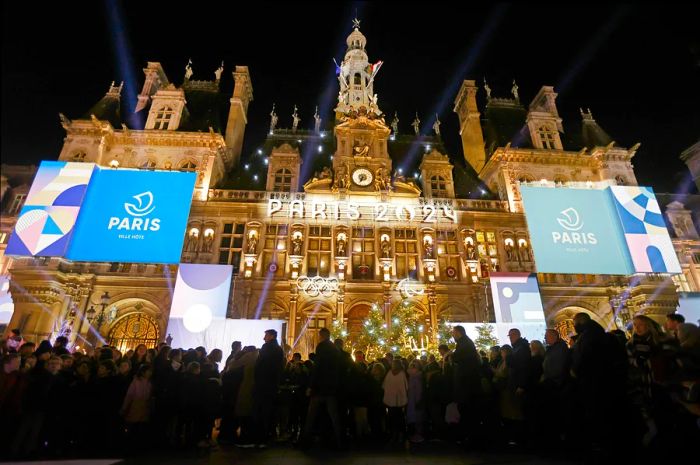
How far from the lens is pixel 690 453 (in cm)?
495

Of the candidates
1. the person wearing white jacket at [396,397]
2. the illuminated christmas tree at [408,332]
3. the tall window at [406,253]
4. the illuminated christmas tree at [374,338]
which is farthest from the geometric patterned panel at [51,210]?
the person wearing white jacket at [396,397]

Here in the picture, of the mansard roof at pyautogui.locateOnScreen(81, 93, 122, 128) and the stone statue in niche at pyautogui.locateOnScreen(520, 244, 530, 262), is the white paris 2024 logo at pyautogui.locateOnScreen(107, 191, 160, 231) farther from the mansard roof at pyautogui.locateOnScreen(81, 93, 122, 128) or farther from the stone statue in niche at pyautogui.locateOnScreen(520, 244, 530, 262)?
the stone statue in niche at pyautogui.locateOnScreen(520, 244, 530, 262)

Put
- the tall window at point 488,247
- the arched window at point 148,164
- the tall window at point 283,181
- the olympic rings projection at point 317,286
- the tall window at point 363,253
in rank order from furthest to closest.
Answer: the tall window at point 283,181 → the arched window at point 148,164 → the tall window at point 488,247 → the tall window at point 363,253 → the olympic rings projection at point 317,286

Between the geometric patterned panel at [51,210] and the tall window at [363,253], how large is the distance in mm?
14544

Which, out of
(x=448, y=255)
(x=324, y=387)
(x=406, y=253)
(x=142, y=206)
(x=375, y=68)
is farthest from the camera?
(x=375, y=68)

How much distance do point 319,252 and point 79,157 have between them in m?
15.4

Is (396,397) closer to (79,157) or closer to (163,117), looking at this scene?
(79,157)

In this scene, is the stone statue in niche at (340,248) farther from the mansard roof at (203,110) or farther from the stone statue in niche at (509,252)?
the mansard roof at (203,110)

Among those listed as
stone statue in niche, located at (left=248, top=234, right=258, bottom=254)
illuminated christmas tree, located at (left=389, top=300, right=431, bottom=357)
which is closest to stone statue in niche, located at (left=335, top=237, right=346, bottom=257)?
illuminated christmas tree, located at (left=389, top=300, right=431, bottom=357)

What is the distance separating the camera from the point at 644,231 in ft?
69.8

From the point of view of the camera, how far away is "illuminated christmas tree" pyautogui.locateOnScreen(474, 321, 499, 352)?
16672mm

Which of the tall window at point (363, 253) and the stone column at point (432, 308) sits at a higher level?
the tall window at point (363, 253)

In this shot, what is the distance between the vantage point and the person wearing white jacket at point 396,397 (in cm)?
771

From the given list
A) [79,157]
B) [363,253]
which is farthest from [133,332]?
[363,253]
